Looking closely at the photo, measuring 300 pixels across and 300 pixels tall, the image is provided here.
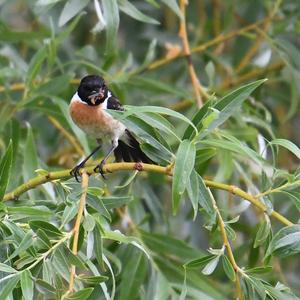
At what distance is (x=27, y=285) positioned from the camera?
74.9 inches

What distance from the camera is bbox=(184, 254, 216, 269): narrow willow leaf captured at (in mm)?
2121

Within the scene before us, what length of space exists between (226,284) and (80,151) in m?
0.98

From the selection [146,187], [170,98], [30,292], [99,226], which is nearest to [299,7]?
[170,98]

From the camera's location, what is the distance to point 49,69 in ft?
10.6

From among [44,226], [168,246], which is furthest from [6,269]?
[168,246]

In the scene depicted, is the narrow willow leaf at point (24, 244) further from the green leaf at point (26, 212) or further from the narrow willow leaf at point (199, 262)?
the narrow willow leaf at point (199, 262)

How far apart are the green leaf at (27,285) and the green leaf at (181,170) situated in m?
0.35

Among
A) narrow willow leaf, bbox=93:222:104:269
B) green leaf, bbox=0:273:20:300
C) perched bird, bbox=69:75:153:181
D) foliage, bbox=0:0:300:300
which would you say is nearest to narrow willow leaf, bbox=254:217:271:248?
foliage, bbox=0:0:300:300

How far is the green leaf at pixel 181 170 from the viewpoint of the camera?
196cm

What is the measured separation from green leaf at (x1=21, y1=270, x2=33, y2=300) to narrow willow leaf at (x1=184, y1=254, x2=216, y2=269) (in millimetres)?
391

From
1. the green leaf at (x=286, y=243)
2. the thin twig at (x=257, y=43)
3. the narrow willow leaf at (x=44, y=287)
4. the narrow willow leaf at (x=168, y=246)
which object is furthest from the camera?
the thin twig at (x=257, y=43)

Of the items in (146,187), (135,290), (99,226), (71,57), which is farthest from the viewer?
(71,57)

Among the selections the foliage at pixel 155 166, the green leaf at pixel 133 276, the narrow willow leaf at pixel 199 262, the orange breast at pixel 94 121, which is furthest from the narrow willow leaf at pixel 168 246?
the narrow willow leaf at pixel 199 262

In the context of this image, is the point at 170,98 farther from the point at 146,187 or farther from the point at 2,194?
the point at 2,194
